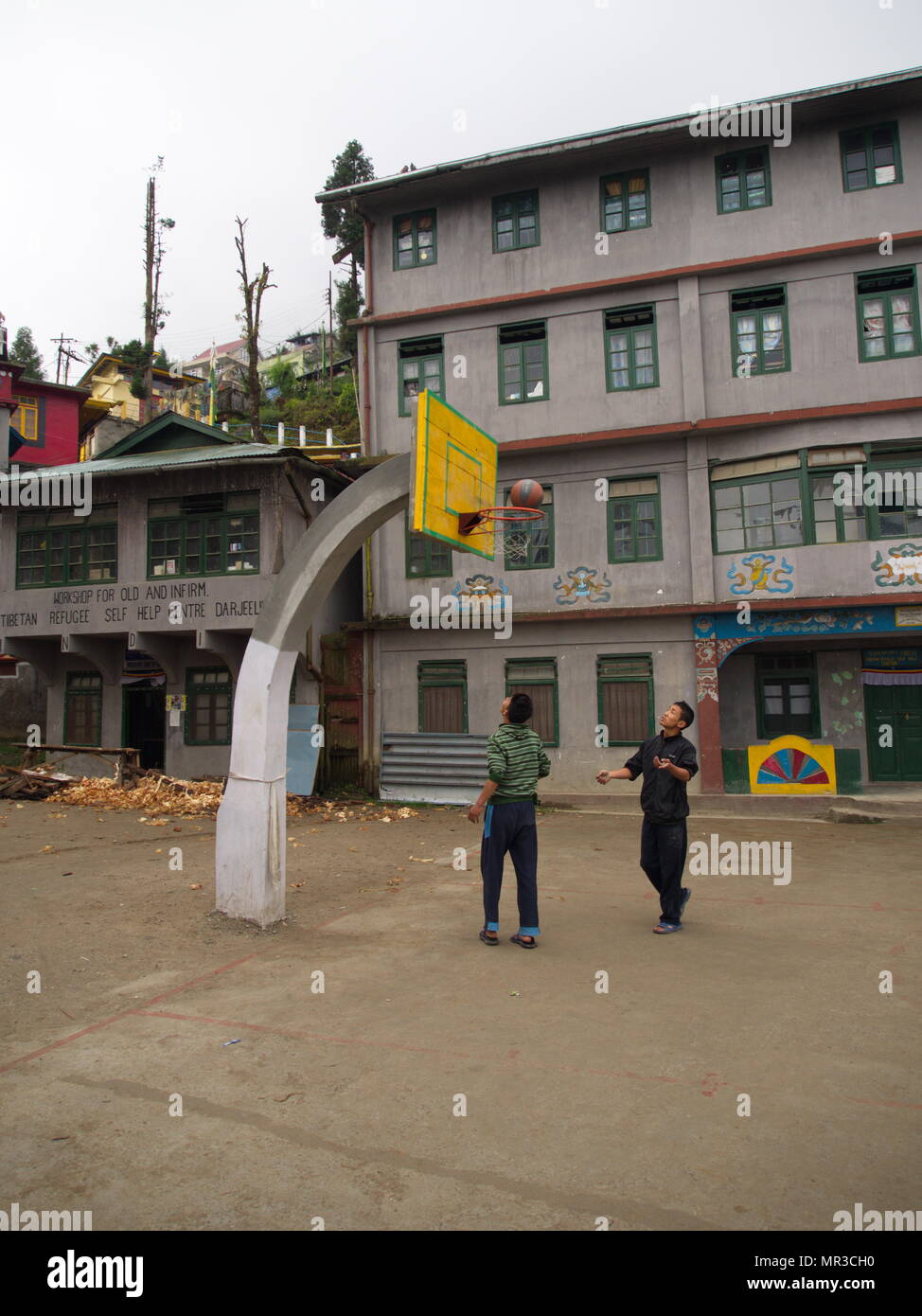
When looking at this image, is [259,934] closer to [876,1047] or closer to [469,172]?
[876,1047]

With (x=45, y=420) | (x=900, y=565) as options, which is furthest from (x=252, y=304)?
(x=900, y=565)

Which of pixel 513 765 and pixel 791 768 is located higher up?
pixel 513 765

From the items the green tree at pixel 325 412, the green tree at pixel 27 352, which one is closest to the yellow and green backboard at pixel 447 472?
the green tree at pixel 325 412

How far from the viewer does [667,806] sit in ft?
23.0

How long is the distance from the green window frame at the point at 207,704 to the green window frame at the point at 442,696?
4790 millimetres

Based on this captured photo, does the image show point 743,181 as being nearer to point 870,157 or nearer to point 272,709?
point 870,157

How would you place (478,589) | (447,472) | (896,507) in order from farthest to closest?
1. (478,589)
2. (896,507)
3. (447,472)

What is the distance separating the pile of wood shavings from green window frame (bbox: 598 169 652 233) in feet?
41.4

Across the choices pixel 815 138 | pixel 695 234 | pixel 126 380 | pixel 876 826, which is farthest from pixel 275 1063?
pixel 126 380

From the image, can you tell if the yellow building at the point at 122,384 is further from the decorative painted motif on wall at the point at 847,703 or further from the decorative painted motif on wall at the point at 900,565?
the decorative painted motif on wall at the point at 900,565

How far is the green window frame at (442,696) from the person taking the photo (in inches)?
698

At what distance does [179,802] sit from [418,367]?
10.4 metres
